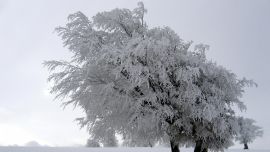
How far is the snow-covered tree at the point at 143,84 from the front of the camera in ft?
76.4

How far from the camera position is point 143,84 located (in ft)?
80.7

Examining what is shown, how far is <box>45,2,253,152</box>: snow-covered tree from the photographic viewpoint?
23.3 m

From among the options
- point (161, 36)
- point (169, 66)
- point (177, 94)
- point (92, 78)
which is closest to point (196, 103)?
point (177, 94)

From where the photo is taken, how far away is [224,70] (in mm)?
25297

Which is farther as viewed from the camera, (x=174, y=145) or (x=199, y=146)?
(x=199, y=146)

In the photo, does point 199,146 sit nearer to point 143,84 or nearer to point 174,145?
point 174,145

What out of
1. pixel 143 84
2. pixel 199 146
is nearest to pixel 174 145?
pixel 199 146

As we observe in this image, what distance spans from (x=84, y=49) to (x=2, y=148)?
26.1 feet

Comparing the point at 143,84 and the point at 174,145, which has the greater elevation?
the point at 143,84

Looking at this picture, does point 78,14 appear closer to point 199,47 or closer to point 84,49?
point 84,49

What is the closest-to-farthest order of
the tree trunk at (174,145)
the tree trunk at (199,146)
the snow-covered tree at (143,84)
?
the snow-covered tree at (143,84) < the tree trunk at (174,145) < the tree trunk at (199,146)

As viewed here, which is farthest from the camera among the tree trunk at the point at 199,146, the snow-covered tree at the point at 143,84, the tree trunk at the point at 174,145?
the tree trunk at the point at 199,146

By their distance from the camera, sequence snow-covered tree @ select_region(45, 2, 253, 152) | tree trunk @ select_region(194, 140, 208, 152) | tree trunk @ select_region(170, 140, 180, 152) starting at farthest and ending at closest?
tree trunk @ select_region(194, 140, 208, 152), tree trunk @ select_region(170, 140, 180, 152), snow-covered tree @ select_region(45, 2, 253, 152)

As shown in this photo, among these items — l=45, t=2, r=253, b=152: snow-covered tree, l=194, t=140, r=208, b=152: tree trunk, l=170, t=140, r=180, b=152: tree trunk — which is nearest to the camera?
l=45, t=2, r=253, b=152: snow-covered tree
